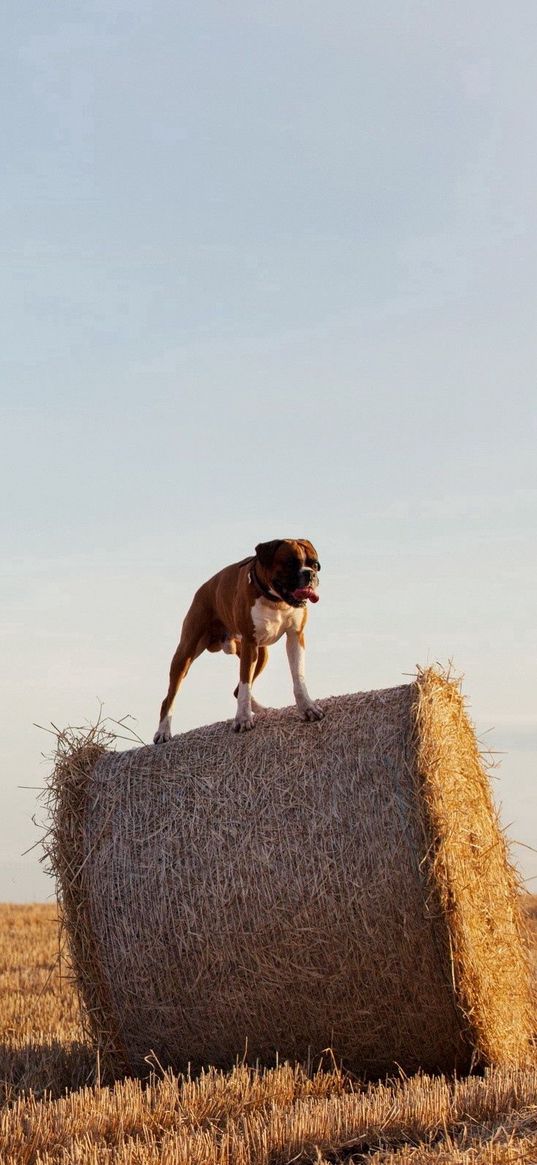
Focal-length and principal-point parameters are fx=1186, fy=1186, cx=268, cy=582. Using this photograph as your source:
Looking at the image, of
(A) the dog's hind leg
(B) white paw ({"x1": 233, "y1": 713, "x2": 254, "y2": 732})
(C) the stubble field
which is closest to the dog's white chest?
(B) white paw ({"x1": 233, "y1": 713, "x2": 254, "y2": 732})

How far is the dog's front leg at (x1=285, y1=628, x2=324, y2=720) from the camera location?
6461 millimetres

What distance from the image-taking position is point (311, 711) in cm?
646

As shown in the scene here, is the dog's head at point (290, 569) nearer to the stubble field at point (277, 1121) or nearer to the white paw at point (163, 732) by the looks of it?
the white paw at point (163, 732)

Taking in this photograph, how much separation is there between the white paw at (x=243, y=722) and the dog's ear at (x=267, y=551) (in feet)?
2.81

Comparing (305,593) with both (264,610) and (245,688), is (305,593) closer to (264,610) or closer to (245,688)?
(264,610)

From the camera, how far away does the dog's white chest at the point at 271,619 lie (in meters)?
6.77

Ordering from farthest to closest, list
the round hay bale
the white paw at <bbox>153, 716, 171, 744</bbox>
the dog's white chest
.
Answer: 1. the white paw at <bbox>153, 716, 171, 744</bbox>
2. the dog's white chest
3. the round hay bale

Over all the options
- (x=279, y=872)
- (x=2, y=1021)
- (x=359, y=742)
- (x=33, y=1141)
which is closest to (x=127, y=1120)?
(x=33, y=1141)

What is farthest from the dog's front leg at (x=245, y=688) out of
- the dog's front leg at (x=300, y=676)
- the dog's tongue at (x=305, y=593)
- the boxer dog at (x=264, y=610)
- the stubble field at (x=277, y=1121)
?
the stubble field at (x=277, y=1121)

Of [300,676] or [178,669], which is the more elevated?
[178,669]

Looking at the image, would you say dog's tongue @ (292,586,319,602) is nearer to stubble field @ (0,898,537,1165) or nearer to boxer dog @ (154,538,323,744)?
boxer dog @ (154,538,323,744)

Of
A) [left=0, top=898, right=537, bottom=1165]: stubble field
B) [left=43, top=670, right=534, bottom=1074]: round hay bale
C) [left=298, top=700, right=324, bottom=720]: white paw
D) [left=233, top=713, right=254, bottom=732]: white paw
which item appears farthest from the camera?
[left=233, top=713, right=254, bottom=732]: white paw

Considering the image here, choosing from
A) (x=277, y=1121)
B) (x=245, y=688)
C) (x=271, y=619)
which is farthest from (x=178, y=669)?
(x=277, y=1121)

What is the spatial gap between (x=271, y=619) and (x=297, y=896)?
1626 mm
